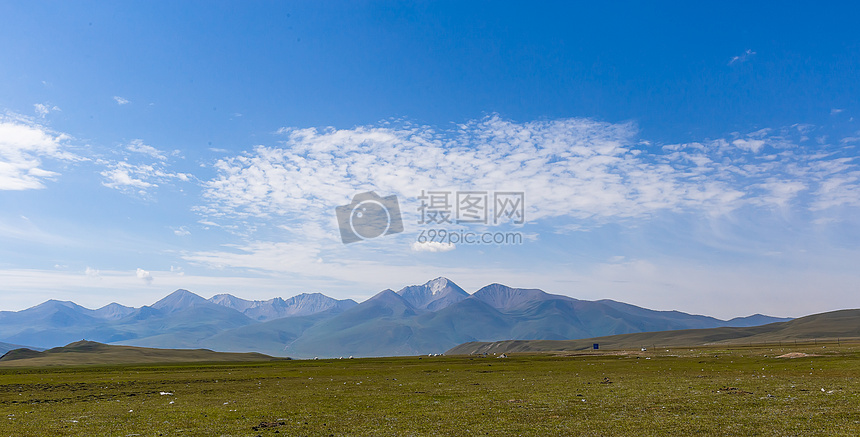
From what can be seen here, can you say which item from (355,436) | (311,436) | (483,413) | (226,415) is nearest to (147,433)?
(226,415)

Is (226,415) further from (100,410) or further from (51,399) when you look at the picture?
(51,399)

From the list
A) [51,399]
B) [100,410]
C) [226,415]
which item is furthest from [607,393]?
[51,399]

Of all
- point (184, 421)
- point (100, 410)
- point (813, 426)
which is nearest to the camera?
point (813, 426)

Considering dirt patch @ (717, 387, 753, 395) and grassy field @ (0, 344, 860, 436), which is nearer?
grassy field @ (0, 344, 860, 436)

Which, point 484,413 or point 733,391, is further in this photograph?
point 733,391

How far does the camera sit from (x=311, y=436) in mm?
23281

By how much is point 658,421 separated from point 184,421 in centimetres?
2688

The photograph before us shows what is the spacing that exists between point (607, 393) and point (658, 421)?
13682 mm

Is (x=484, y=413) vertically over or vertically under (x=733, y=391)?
under

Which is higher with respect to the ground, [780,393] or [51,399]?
[780,393]

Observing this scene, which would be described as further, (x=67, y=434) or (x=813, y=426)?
(x=67, y=434)

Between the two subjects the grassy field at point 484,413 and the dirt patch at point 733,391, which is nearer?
the grassy field at point 484,413

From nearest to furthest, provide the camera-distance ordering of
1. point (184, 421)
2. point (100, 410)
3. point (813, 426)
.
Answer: point (813, 426), point (184, 421), point (100, 410)

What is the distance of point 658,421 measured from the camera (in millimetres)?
24484
